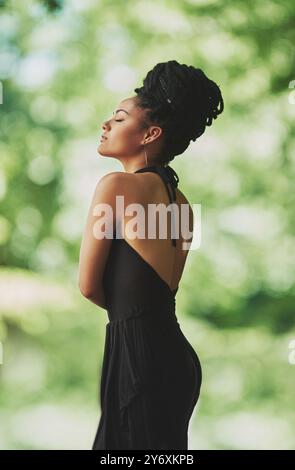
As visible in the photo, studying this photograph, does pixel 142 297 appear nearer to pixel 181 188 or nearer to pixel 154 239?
pixel 154 239

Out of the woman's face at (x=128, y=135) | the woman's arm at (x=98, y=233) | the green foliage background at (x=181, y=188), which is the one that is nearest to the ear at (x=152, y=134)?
the woman's face at (x=128, y=135)

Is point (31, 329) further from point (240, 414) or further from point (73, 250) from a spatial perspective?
point (240, 414)

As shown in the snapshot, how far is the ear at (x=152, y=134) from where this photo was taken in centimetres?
160

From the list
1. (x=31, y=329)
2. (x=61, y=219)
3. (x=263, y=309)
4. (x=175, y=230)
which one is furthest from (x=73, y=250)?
(x=175, y=230)

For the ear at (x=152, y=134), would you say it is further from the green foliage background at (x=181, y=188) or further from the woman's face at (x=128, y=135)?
the green foliage background at (x=181, y=188)

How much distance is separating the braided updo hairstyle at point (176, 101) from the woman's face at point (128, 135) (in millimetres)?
17

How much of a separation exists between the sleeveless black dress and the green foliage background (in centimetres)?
349

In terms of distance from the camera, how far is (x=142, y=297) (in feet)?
4.85

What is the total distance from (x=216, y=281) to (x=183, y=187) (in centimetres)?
66

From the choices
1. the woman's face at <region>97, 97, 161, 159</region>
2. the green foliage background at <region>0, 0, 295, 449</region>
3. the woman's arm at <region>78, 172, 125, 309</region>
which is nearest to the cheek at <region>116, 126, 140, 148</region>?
the woman's face at <region>97, 97, 161, 159</region>

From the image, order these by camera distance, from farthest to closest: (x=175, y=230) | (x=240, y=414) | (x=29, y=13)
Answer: (x=29, y=13)
(x=240, y=414)
(x=175, y=230)

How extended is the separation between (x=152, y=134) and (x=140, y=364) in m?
0.48

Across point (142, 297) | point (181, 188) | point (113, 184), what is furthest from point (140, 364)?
point (181, 188)

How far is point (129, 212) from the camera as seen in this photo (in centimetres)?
148
